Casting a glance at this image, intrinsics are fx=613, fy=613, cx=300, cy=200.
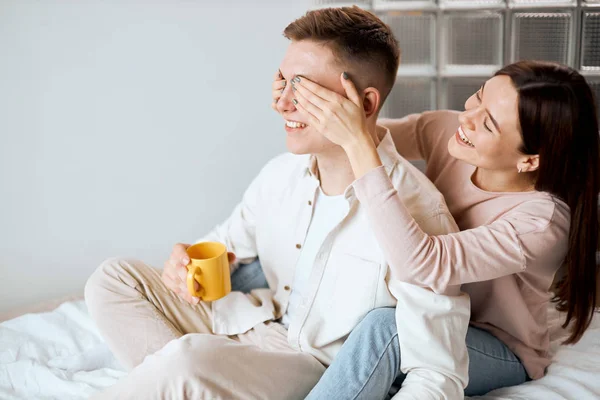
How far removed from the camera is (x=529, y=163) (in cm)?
138

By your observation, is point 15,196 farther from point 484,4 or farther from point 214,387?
point 484,4

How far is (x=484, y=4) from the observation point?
6.65 ft

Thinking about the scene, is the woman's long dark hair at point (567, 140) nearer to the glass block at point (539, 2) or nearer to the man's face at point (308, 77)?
the man's face at point (308, 77)

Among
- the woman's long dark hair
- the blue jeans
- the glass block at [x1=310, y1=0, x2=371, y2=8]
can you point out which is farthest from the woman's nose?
the glass block at [x1=310, y1=0, x2=371, y2=8]

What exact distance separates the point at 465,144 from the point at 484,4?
2.76ft

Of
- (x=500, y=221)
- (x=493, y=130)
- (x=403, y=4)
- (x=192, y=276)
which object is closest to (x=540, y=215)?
(x=500, y=221)

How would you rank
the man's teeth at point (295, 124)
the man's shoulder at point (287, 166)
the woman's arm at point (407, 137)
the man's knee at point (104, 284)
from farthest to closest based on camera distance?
the woman's arm at point (407, 137) < the man's shoulder at point (287, 166) < the man's knee at point (104, 284) < the man's teeth at point (295, 124)

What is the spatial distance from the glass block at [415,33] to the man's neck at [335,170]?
0.71m

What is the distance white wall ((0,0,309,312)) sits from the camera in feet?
6.70

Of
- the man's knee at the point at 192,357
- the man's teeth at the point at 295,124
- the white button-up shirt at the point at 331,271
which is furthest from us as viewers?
the man's teeth at the point at 295,124

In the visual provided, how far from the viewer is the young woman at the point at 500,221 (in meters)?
1.26

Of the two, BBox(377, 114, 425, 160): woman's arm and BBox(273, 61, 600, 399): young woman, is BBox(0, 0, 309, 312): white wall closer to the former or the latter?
BBox(377, 114, 425, 160): woman's arm

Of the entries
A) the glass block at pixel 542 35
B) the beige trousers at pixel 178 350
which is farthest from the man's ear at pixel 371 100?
the glass block at pixel 542 35

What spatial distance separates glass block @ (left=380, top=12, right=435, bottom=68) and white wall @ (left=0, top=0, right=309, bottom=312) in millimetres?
367
